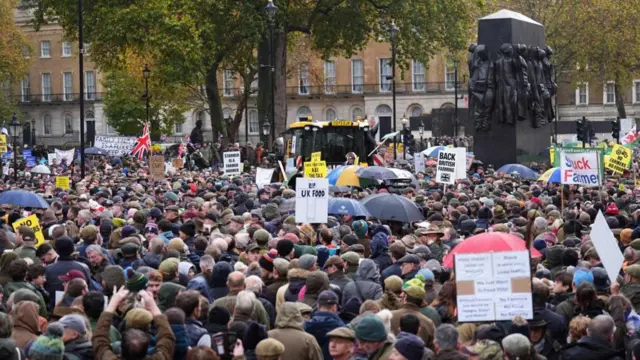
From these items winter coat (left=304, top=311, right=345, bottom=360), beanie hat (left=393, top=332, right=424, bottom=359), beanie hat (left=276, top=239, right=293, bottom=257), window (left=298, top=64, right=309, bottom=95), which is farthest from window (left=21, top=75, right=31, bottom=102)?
beanie hat (left=393, top=332, right=424, bottom=359)

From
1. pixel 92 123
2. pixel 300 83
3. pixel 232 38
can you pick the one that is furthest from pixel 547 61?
pixel 92 123

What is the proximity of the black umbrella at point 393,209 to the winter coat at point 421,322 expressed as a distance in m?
7.29

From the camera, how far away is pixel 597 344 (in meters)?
9.12

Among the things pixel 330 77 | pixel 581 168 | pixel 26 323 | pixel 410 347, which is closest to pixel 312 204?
pixel 581 168

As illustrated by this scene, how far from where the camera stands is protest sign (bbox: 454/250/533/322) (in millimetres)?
9117

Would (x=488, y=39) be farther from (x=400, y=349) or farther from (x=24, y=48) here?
(x=24, y=48)

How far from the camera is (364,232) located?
614 inches

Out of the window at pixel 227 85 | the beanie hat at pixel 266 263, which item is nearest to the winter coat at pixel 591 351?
the beanie hat at pixel 266 263

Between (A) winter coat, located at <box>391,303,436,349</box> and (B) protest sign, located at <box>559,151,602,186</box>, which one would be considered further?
(B) protest sign, located at <box>559,151,602,186</box>

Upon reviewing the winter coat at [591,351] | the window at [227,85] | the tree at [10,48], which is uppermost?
the tree at [10,48]

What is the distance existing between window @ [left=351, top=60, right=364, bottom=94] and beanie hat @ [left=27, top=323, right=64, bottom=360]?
8640 cm

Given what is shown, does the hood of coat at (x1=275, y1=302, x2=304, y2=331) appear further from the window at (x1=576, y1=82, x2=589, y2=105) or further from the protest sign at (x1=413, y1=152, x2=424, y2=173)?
the window at (x1=576, y1=82, x2=589, y2=105)

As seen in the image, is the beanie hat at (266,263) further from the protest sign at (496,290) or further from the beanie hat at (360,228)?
the beanie hat at (360,228)

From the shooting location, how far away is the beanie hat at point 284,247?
1257cm
